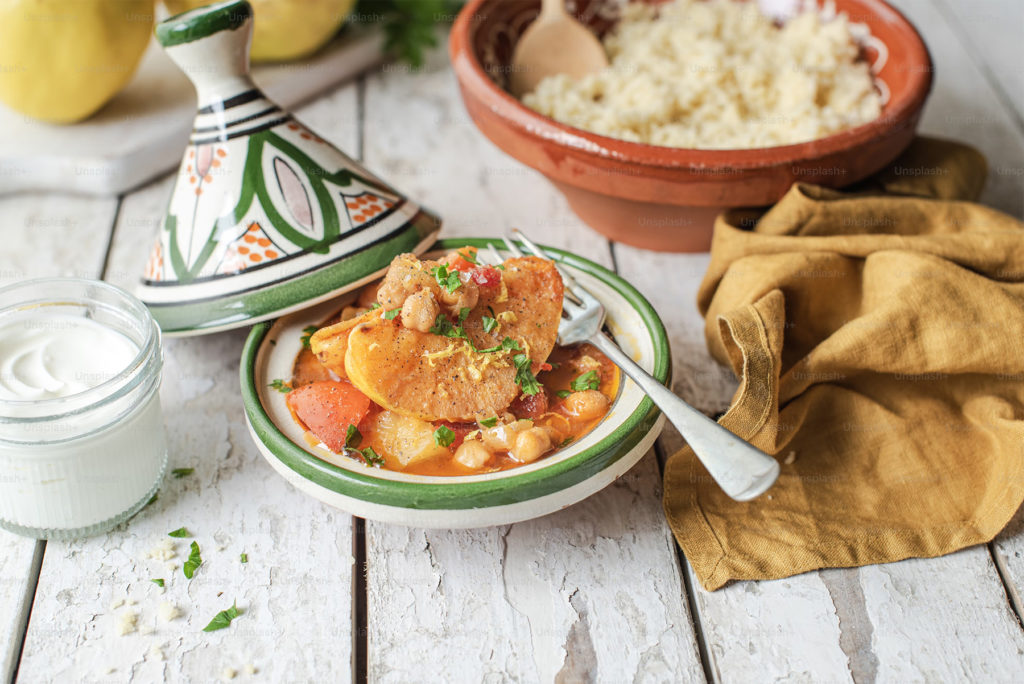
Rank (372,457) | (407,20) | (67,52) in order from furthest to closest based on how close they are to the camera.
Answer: (407,20) → (67,52) → (372,457)

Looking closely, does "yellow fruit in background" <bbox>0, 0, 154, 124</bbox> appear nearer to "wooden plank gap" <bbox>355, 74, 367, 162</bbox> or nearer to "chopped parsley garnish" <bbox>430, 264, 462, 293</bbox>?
"wooden plank gap" <bbox>355, 74, 367, 162</bbox>

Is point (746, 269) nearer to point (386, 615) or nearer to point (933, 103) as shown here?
point (386, 615)

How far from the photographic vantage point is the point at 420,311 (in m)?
1.65

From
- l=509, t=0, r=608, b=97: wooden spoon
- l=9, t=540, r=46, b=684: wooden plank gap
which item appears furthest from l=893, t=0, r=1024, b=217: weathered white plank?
l=9, t=540, r=46, b=684: wooden plank gap

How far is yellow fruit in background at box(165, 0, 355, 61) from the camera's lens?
9.74ft

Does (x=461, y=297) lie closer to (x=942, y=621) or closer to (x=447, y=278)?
(x=447, y=278)

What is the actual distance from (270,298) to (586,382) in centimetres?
65

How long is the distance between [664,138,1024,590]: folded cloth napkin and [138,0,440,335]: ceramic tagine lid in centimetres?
75

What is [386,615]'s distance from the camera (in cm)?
161

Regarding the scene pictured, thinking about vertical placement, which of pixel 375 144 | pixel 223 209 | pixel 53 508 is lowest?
pixel 375 144

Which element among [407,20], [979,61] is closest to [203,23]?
[407,20]

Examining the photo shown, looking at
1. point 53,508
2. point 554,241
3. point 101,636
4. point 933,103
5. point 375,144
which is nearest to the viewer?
point 101,636

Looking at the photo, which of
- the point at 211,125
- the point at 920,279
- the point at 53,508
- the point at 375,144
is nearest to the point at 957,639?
the point at 920,279

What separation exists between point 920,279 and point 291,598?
136cm
